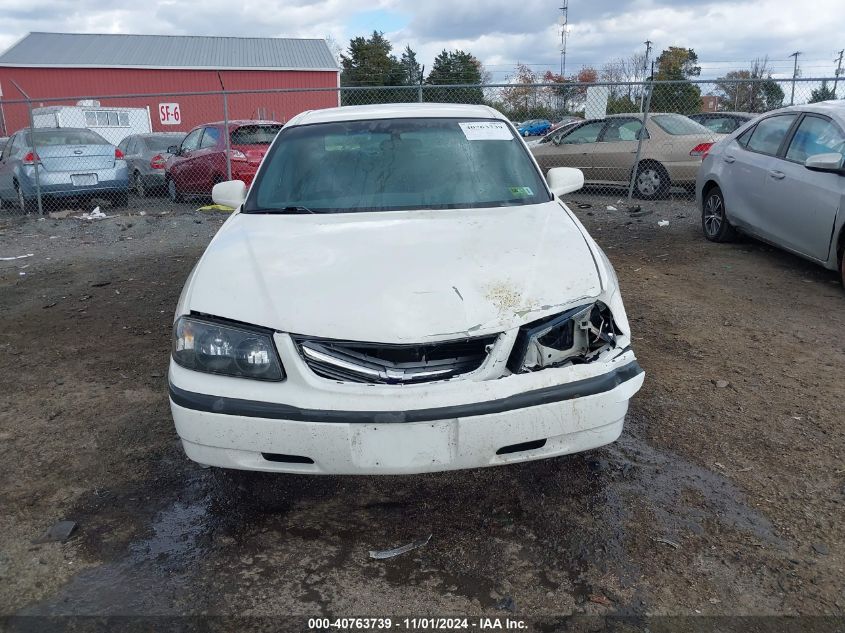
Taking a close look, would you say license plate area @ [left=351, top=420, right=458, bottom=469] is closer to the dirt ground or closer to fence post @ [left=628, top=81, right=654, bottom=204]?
the dirt ground

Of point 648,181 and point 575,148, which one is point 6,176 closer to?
point 575,148

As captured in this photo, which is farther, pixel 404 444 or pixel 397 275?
pixel 397 275

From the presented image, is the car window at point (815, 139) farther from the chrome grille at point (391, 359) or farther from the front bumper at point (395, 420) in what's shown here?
the chrome grille at point (391, 359)

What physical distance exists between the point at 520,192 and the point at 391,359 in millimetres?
1591

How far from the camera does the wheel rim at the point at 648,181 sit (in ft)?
35.9

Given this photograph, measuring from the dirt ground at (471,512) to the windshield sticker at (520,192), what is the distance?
4.27ft

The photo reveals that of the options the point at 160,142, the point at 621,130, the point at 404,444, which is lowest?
the point at 404,444

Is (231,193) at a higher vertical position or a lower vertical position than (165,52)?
lower

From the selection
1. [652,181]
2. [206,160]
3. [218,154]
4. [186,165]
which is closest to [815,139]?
[652,181]

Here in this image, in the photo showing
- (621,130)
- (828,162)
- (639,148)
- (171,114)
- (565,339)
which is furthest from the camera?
(171,114)

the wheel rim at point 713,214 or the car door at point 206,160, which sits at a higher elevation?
the car door at point 206,160

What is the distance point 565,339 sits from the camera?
261 cm

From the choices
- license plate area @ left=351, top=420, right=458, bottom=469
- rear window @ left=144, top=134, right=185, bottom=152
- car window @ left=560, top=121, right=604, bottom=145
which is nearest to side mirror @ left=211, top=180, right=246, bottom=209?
license plate area @ left=351, top=420, right=458, bottom=469

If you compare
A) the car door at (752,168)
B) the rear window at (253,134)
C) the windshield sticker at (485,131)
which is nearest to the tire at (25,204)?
the rear window at (253,134)
